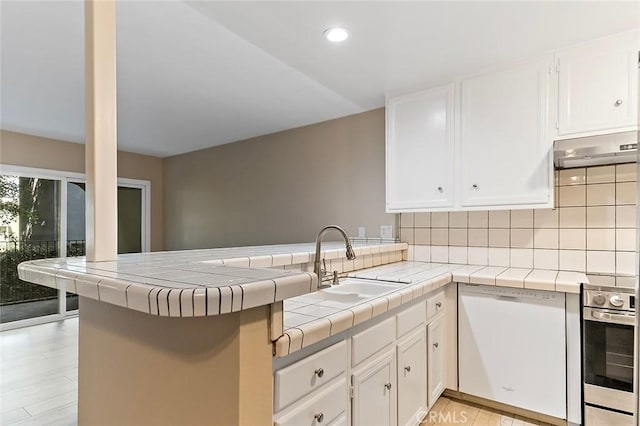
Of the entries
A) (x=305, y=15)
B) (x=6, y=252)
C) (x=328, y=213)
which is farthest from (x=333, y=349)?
(x=6, y=252)

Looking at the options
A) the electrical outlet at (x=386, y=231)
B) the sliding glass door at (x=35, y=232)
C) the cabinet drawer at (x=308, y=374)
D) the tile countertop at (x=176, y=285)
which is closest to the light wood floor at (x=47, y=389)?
the sliding glass door at (x=35, y=232)

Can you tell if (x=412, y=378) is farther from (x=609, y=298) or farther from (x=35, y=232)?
(x=35, y=232)

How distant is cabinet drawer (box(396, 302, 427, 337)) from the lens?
1683 mm

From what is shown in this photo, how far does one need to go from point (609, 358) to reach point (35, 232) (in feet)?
18.3

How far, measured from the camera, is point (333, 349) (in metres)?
1.20

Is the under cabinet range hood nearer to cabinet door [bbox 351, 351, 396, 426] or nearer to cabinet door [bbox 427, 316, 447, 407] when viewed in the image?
cabinet door [bbox 427, 316, 447, 407]

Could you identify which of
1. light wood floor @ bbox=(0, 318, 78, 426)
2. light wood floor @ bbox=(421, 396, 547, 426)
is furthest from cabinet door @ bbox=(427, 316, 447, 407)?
light wood floor @ bbox=(0, 318, 78, 426)

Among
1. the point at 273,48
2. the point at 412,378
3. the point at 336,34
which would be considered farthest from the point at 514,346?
the point at 273,48

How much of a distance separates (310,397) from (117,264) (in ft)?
2.56

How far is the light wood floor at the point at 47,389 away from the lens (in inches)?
83.4

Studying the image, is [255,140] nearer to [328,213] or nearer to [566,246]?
[328,213]

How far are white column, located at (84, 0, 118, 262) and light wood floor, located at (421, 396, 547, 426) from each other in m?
2.01

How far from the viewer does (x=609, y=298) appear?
1744 mm

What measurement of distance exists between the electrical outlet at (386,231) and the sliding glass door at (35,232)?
4.00m
